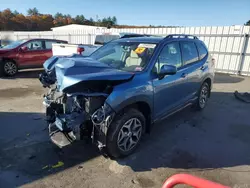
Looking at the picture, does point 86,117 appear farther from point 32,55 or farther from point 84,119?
point 32,55

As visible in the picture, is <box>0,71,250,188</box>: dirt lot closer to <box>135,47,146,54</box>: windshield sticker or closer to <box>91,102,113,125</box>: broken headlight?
<box>91,102,113,125</box>: broken headlight

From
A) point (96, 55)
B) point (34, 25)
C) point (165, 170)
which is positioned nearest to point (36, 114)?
point (96, 55)

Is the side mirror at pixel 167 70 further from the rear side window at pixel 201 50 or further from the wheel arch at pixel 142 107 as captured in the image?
the rear side window at pixel 201 50

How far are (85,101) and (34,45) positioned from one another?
8680mm

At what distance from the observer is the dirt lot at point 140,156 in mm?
2926

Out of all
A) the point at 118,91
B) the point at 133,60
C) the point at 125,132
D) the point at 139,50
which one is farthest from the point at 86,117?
the point at 139,50

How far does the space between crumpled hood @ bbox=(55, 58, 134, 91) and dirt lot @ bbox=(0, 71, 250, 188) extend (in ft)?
3.96

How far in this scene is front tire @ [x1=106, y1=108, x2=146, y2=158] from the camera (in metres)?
3.04

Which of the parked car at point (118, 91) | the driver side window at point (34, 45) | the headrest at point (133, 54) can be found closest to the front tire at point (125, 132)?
the parked car at point (118, 91)

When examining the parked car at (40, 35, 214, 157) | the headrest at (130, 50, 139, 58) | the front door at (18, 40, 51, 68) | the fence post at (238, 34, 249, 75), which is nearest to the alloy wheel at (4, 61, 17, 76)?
the front door at (18, 40, 51, 68)

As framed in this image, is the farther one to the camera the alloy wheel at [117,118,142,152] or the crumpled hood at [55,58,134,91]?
the alloy wheel at [117,118,142,152]

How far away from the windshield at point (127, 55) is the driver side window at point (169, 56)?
0.20 metres

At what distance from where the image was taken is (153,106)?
3.61m

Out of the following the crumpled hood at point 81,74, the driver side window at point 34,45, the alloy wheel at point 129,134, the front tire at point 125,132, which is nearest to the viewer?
Result: the crumpled hood at point 81,74
